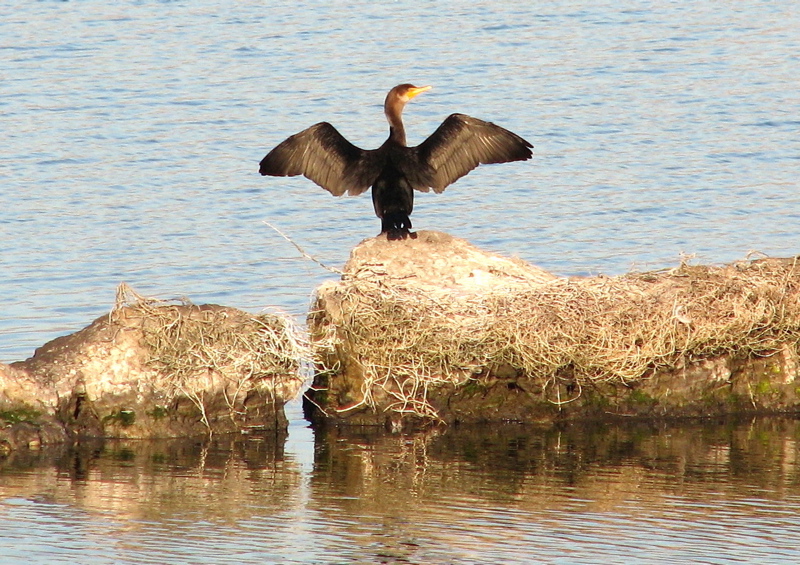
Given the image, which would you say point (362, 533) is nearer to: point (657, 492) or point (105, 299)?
point (657, 492)

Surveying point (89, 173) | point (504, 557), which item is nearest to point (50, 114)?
point (89, 173)

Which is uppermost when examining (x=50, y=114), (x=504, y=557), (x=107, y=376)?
(x=50, y=114)

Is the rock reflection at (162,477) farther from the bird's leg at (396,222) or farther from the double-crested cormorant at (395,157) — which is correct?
the double-crested cormorant at (395,157)

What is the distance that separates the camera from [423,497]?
275 inches

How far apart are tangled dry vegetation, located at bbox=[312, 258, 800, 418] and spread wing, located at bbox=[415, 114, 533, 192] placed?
4.20 ft

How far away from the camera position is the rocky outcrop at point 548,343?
8.19m

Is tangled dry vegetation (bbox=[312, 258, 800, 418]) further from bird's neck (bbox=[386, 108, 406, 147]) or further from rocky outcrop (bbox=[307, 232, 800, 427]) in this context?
bird's neck (bbox=[386, 108, 406, 147])

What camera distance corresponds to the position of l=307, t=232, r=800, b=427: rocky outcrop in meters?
8.19

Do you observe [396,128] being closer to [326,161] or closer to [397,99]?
[397,99]

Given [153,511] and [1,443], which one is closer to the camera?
[153,511]

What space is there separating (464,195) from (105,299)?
493 centimetres

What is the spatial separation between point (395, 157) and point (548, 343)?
6.34ft

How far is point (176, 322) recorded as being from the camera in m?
8.08

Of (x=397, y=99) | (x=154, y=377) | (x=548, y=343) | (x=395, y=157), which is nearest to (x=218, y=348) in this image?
(x=154, y=377)
